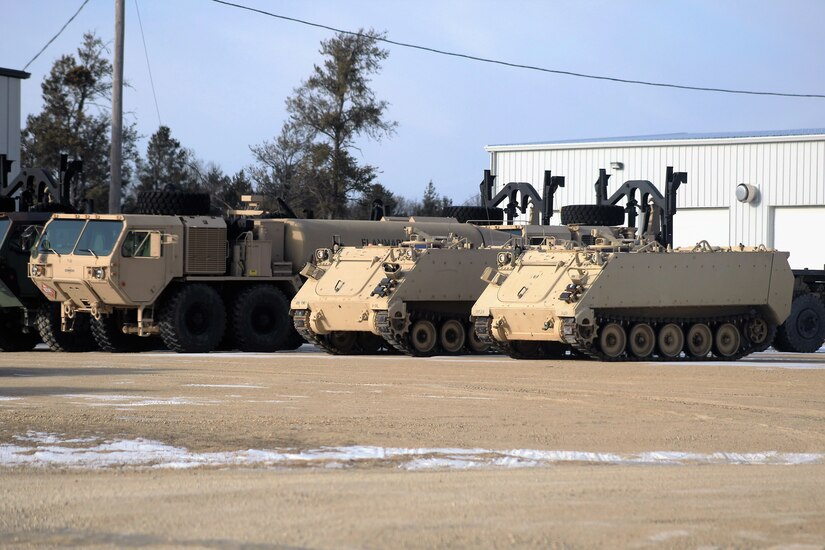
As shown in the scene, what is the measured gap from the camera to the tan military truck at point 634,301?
78.8 ft

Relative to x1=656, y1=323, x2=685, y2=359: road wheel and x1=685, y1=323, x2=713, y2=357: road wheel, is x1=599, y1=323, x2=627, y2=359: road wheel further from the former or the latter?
x1=685, y1=323, x2=713, y2=357: road wheel

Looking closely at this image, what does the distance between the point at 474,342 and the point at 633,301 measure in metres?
3.31

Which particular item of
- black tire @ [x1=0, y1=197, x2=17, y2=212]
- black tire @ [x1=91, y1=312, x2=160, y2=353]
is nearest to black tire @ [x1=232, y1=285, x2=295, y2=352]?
black tire @ [x1=91, y1=312, x2=160, y2=353]

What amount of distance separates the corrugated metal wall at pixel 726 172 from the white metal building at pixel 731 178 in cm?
3

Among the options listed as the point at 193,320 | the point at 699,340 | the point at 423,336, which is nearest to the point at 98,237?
the point at 193,320

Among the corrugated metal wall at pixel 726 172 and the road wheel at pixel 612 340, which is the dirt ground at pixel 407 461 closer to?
the road wheel at pixel 612 340

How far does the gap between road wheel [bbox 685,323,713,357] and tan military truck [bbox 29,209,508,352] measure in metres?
7.39

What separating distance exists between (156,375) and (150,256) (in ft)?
22.8

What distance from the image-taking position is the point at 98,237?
26250 mm

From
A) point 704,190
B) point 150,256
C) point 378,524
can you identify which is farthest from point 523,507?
point 704,190

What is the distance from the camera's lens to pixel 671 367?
73.7 feet

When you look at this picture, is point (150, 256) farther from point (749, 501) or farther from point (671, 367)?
point (749, 501)

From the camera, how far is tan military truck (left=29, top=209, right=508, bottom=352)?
26.0 metres

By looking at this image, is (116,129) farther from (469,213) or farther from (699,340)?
(699,340)
